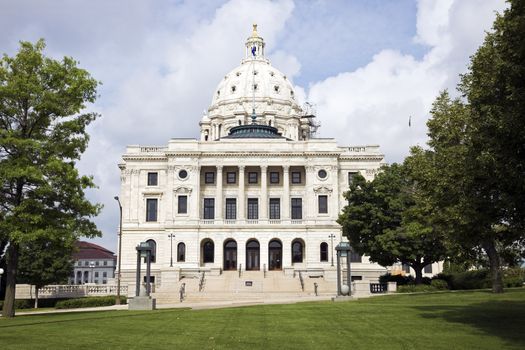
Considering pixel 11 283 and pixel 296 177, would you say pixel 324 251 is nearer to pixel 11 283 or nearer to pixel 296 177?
pixel 296 177

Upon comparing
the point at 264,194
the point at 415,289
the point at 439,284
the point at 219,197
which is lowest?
the point at 415,289

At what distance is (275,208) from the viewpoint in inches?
3356

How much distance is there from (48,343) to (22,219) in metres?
14.4

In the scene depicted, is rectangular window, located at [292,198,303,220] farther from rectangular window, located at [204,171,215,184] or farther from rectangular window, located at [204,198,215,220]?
rectangular window, located at [204,171,215,184]

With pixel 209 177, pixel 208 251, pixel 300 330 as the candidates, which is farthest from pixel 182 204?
pixel 300 330

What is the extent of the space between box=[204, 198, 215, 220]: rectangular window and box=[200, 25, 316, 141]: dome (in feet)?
109

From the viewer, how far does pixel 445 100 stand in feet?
130

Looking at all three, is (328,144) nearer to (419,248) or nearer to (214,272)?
(214,272)

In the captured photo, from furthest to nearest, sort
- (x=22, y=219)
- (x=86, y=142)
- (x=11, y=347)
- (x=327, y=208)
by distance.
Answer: (x=327, y=208), (x=86, y=142), (x=22, y=219), (x=11, y=347)

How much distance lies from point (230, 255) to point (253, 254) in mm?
3057

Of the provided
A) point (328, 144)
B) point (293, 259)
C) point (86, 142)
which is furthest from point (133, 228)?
point (86, 142)

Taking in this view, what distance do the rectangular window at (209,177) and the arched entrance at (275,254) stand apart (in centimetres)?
1180

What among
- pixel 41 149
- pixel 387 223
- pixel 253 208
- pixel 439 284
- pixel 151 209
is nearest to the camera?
pixel 41 149

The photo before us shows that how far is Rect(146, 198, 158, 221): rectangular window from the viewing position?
85438 mm
